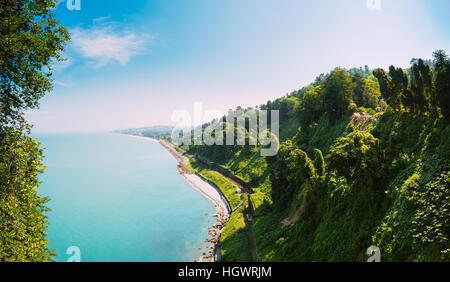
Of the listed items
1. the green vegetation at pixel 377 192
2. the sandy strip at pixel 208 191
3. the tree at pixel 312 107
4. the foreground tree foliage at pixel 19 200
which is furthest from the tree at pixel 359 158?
the sandy strip at pixel 208 191

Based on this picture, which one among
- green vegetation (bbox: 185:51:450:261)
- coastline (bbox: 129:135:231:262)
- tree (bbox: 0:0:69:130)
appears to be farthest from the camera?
coastline (bbox: 129:135:231:262)

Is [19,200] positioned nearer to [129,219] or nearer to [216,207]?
[216,207]

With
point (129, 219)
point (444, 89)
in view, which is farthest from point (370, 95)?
point (129, 219)

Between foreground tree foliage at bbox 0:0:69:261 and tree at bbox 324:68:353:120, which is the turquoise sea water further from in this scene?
tree at bbox 324:68:353:120

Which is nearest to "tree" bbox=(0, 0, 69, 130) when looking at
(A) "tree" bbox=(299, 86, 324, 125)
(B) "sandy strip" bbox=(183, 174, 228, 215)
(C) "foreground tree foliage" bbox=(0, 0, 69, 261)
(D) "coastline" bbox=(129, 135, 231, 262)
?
(C) "foreground tree foliage" bbox=(0, 0, 69, 261)

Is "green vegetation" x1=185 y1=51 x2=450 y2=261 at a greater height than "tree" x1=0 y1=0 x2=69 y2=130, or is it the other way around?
"tree" x1=0 y1=0 x2=69 y2=130

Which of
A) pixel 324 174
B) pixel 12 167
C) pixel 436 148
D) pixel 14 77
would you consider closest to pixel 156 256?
pixel 324 174

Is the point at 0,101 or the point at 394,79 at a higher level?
the point at 394,79
